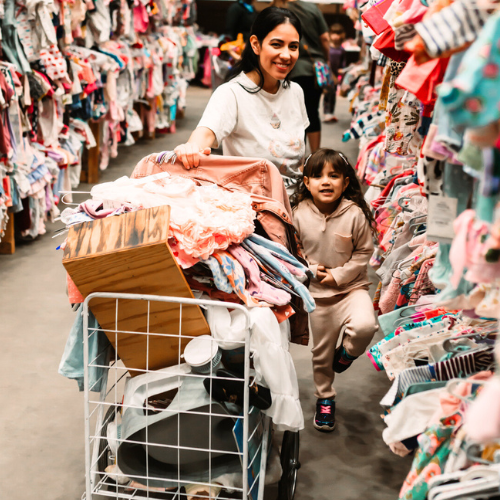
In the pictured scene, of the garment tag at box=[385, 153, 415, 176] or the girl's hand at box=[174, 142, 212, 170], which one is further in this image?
the garment tag at box=[385, 153, 415, 176]

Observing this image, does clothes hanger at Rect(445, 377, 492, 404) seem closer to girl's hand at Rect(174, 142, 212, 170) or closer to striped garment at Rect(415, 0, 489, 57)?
striped garment at Rect(415, 0, 489, 57)

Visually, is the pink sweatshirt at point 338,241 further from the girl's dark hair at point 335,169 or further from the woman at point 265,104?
the woman at point 265,104

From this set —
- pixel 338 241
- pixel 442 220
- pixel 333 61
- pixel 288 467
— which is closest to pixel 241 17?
pixel 333 61

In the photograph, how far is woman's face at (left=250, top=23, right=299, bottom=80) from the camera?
104 inches

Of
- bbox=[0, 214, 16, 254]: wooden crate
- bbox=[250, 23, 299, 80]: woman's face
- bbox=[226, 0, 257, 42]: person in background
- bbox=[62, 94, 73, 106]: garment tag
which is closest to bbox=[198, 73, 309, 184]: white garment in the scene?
bbox=[250, 23, 299, 80]: woman's face

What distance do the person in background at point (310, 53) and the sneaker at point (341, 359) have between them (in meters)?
2.86

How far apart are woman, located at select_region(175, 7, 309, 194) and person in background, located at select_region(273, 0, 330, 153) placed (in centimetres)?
254

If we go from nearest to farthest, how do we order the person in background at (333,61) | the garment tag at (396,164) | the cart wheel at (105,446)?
the cart wheel at (105,446) → the garment tag at (396,164) → the person in background at (333,61)

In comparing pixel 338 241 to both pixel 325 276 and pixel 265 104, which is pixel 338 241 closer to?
pixel 325 276

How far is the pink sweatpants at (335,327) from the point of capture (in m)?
2.58

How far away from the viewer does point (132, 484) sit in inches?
75.6

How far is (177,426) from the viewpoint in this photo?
6.00 ft

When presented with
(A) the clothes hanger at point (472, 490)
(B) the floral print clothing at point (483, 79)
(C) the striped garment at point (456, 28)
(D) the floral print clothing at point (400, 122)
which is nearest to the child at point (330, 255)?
(D) the floral print clothing at point (400, 122)

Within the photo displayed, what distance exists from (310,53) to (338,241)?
3.12 metres
